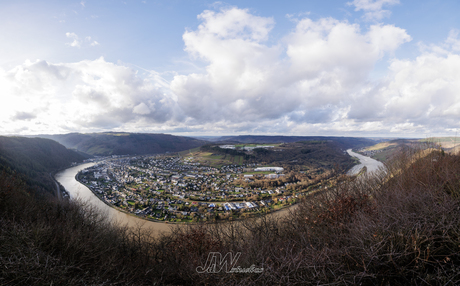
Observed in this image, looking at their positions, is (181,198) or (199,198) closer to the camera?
(199,198)

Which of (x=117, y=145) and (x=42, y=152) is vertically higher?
(x=117, y=145)

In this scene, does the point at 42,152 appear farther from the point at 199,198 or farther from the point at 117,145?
the point at 199,198

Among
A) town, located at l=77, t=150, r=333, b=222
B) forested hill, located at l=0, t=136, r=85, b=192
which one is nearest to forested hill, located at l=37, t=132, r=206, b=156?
forested hill, located at l=0, t=136, r=85, b=192

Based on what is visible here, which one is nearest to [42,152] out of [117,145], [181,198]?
[117,145]

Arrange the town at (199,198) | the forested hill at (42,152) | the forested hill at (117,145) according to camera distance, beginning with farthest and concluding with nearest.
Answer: the forested hill at (117,145)
the forested hill at (42,152)
the town at (199,198)

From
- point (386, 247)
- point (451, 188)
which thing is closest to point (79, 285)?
point (386, 247)

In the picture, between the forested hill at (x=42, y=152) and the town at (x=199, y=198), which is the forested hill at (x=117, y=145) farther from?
the town at (x=199, y=198)

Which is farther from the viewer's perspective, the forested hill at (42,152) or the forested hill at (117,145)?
the forested hill at (117,145)

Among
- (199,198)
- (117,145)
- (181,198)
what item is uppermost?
(117,145)

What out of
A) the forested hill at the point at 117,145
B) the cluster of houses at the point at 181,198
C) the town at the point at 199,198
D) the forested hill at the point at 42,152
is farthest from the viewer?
the forested hill at the point at 117,145

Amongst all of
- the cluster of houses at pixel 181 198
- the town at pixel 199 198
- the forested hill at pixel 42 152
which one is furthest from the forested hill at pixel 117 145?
the cluster of houses at pixel 181 198

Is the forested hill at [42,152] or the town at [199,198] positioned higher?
the forested hill at [42,152]

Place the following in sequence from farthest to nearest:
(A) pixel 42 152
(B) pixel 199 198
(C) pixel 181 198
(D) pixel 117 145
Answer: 1. (D) pixel 117 145
2. (A) pixel 42 152
3. (C) pixel 181 198
4. (B) pixel 199 198
